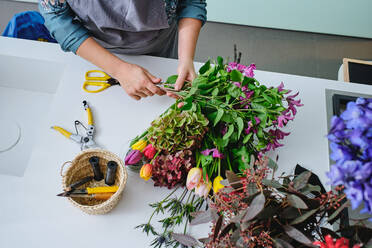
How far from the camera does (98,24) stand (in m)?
0.92

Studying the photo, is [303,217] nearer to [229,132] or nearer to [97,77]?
[229,132]

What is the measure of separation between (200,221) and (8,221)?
519 millimetres

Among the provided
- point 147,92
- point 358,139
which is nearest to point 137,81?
point 147,92

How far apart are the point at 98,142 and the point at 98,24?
1.15 feet

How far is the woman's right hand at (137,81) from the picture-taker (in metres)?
0.91

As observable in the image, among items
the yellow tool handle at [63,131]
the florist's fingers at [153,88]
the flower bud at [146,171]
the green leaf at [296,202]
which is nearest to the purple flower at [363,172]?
the green leaf at [296,202]

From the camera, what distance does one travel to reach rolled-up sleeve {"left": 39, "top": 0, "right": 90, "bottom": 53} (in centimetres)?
85

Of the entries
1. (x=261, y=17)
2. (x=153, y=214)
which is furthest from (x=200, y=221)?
(x=261, y=17)

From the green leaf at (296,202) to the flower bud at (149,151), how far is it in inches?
15.3

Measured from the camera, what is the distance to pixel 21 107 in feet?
3.54

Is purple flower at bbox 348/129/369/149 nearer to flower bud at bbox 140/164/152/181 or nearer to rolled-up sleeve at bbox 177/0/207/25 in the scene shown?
flower bud at bbox 140/164/152/181

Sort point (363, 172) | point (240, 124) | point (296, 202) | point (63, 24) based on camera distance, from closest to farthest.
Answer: point (363, 172) → point (296, 202) → point (240, 124) → point (63, 24)

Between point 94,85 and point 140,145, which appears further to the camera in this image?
point 94,85

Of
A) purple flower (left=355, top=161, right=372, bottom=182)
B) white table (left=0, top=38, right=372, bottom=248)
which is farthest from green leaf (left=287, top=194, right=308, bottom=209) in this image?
white table (left=0, top=38, right=372, bottom=248)
